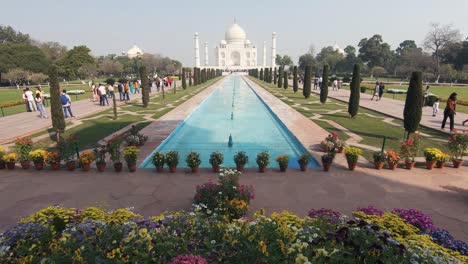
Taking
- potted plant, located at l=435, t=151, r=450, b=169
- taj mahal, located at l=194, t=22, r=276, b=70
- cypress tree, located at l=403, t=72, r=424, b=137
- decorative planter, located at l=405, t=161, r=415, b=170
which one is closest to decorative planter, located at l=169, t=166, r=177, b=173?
decorative planter, located at l=405, t=161, r=415, b=170

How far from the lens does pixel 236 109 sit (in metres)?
18.3

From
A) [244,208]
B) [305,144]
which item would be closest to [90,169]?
[244,208]

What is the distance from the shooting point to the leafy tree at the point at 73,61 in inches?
1901

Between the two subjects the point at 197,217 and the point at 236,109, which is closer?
the point at 197,217

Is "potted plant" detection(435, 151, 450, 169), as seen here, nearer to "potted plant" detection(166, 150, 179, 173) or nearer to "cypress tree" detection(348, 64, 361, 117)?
"potted plant" detection(166, 150, 179, 173)

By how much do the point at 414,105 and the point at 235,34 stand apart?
3792 inches

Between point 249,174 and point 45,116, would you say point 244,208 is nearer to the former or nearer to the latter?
point 249,174

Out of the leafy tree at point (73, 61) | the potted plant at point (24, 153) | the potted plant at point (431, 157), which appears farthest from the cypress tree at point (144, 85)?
the leafy tree at point (73, 61)

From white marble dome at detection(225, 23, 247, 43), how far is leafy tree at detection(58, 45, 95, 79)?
58762 millimetres

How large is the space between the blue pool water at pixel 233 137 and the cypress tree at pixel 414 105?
351 cm

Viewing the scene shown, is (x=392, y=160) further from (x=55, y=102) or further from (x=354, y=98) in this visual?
(x=55, y=102)

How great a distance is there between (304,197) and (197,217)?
8.67 feet

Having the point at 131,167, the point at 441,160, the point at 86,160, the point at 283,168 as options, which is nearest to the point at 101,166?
the point at 86,160

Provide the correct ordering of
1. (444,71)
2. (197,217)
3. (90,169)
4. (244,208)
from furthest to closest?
(444,71), (90,169), (244,208), (197,217)
